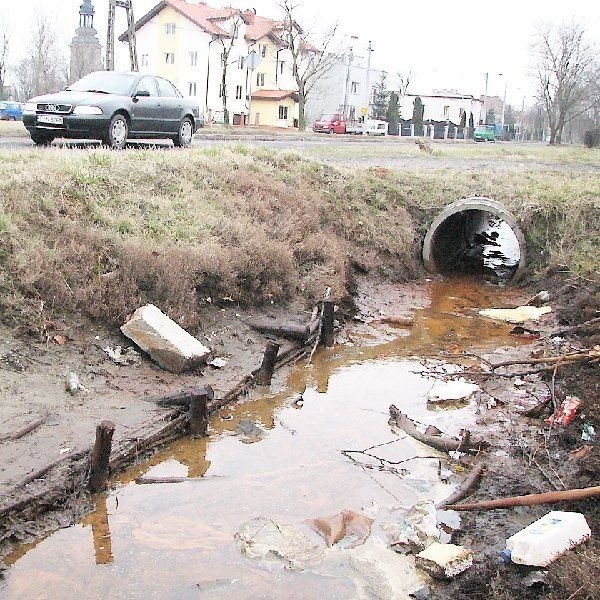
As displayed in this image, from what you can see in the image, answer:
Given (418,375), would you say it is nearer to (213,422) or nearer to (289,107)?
(213,422)

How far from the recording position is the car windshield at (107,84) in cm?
1345

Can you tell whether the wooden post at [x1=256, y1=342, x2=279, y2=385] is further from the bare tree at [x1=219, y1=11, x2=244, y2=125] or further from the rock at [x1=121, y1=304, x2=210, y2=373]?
the bare tree at [x1=219, y1=11, x2=244, y2=125]

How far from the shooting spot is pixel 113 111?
12.9 m

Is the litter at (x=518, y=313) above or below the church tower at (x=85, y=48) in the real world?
below

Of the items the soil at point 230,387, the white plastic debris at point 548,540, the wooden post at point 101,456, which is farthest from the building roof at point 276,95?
the white plastic debris at point 548,540

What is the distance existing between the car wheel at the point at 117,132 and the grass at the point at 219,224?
168 cm

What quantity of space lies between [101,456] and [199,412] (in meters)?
1.26

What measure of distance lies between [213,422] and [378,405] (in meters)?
1.79

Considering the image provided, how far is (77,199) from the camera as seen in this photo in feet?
29.3

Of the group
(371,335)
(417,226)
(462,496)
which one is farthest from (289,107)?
(462,496)

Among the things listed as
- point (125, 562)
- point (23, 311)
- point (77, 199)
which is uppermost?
point (77, 199)

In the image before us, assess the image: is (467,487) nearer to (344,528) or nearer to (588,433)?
(344,528)

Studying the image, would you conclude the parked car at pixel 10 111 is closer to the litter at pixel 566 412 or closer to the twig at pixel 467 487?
the litter at pixel 566 412

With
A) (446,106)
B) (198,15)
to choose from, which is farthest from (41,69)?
(446,106)
